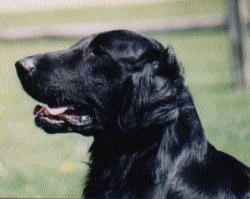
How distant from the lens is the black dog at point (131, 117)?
418cm

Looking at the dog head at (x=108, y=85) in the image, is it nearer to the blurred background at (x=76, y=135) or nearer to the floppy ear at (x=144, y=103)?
the floppy ear at (x=144, y=103)

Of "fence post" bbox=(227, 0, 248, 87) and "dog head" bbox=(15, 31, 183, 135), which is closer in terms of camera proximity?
"dog head" bbox=(15, 31, 183, 135)

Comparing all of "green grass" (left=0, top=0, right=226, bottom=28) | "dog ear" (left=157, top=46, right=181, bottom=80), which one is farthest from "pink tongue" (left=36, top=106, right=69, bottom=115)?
"green grass" (left=0, top=0, right=226, bottom=28)

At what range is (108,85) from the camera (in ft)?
14.3

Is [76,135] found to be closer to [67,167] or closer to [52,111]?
[67,167]

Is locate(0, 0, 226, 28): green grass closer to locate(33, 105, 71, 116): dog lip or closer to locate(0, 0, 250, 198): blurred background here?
locate(0, 0, 250, 198): blurred background

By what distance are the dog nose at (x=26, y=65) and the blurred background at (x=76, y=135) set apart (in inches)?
40.6

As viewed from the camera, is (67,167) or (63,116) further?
(67,167)

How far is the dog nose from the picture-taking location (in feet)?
14.3

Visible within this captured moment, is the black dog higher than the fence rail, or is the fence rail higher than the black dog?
the black dog

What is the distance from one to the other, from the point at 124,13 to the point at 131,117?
15.3 metres

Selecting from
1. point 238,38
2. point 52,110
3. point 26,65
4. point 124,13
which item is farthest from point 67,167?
point 124,13

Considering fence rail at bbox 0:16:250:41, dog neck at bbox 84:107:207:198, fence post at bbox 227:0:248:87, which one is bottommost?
fence post at bbox 227:0:248:87

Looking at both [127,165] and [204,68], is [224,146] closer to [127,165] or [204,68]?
[127,165]
